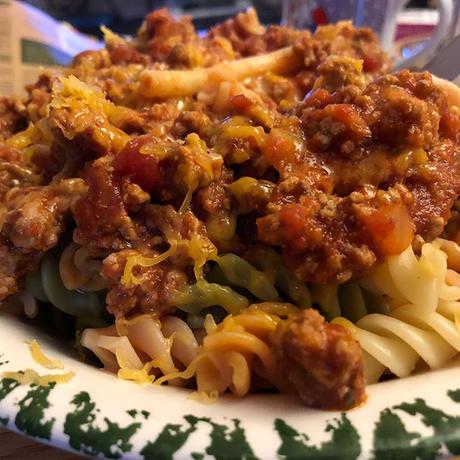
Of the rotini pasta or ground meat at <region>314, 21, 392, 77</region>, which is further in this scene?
ground meat at <region>314, 21, 392, 77</region>

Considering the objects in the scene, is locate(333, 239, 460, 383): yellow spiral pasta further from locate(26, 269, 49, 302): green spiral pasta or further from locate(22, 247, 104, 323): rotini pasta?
locate(26, 269, 49, 302): green spiral pasta

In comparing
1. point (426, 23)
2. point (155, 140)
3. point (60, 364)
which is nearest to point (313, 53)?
point (155, 140)

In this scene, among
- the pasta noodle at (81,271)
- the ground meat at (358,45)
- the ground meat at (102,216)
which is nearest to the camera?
the ground meat at (102,216)

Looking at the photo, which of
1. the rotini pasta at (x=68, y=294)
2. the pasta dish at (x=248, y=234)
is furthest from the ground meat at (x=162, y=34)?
the rotini pasta at (x=68, y=294)

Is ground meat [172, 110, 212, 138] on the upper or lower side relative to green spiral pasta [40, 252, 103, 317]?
upper

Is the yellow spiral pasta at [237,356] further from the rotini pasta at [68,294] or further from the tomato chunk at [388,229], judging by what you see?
the rotini pasta at [68,294]

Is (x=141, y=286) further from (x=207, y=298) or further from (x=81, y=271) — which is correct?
(x=81, y=271)

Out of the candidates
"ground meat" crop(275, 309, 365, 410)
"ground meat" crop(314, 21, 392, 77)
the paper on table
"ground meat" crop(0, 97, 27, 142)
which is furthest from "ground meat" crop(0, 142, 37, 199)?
the paper on table

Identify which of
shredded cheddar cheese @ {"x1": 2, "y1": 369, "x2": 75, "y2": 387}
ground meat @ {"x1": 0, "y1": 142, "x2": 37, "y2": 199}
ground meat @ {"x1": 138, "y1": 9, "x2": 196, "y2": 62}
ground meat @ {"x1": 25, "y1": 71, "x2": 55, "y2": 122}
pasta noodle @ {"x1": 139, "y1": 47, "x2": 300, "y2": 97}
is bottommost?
shredded cheddar cheese @ {"x1": 2, "y1": 369, "x2": 75, "y2": 387}
